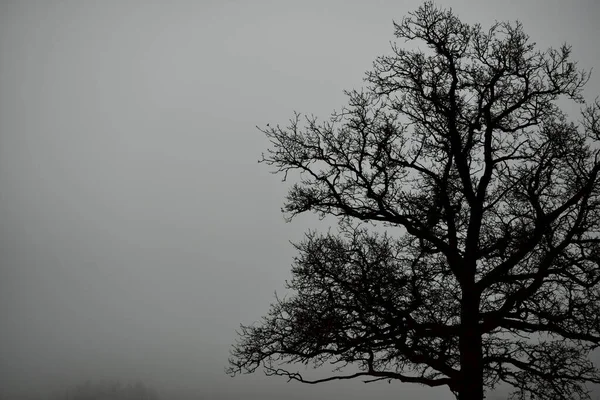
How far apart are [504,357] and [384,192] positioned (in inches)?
157

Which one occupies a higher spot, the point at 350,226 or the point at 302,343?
the point at 350,226

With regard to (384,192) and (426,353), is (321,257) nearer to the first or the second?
(384,192)

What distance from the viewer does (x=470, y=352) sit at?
8.28 metres

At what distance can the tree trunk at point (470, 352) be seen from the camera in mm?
8039

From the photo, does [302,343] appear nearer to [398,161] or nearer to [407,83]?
[398,161]

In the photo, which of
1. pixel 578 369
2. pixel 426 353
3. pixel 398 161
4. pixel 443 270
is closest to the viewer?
pixel 426 353

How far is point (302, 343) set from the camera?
8570 millimetres

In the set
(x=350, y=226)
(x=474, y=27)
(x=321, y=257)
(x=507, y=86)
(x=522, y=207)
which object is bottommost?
(x=321, y=257)

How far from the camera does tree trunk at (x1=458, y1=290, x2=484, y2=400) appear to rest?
8.04 m

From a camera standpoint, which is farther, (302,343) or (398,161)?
(398,161)

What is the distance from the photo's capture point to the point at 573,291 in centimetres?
920

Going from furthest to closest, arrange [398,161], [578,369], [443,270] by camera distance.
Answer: [443,270], [398,161], [578,369]

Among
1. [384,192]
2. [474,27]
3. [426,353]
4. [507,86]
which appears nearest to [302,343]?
[426,353]

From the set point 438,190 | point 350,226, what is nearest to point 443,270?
point 438,190
